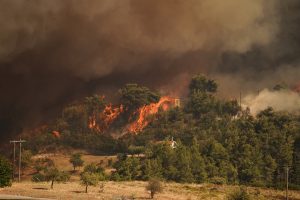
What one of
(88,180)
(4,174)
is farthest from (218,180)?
(4,174)

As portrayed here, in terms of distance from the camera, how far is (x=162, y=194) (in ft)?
283

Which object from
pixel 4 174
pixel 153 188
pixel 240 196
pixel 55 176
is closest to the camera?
pixel 240 196

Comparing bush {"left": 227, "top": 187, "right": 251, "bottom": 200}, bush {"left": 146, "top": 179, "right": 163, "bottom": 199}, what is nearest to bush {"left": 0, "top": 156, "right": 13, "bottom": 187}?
bush {"left": 146, "top": 179, "right": 163, "bottom": 199}

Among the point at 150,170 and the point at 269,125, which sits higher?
the point at 269,125

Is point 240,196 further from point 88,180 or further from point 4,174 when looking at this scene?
point 4,174

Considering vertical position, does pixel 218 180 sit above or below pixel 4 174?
below

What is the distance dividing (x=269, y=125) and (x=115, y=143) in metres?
65.7

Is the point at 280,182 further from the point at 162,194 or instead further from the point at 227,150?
the point at 162,194

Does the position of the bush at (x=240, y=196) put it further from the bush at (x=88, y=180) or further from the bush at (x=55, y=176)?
the bush at (x=55, y=176)

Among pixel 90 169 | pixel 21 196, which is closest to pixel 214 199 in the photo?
pixel 21 196

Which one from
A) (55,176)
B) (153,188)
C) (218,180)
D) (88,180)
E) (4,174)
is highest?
(4,174)

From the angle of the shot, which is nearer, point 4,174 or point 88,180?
point 4,174

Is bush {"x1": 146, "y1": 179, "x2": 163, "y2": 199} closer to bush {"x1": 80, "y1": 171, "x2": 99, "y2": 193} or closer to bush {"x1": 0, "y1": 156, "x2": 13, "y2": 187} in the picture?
bush {"x1": 80, "y1": 171, "x2": 99, "y2": 193}

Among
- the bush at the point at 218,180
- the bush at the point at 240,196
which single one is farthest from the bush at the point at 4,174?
the bush at the point at 218,180
